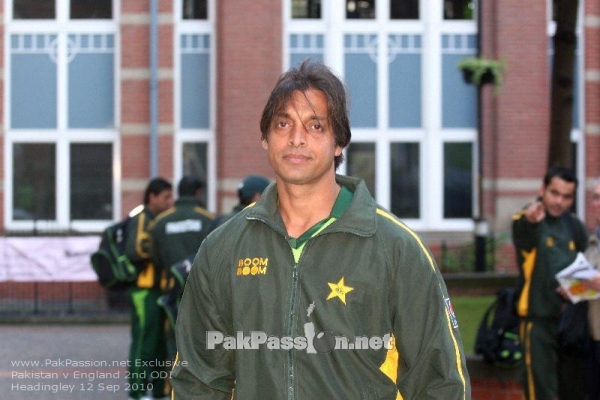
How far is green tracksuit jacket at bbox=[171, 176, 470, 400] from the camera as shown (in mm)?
3092

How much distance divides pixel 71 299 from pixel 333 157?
13.5m

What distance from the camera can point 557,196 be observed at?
7.09 m

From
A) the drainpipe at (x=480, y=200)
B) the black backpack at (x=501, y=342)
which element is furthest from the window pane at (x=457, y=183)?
the black backpack at (x=501, y=342)

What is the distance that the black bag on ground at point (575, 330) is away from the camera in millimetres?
6895

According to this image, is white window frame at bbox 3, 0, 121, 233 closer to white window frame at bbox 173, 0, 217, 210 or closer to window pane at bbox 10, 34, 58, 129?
window pane at bbox 10, 34, 58, 129

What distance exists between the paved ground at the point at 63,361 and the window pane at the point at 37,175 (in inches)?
117

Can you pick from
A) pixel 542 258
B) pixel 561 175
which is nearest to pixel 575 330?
pixel 542 258

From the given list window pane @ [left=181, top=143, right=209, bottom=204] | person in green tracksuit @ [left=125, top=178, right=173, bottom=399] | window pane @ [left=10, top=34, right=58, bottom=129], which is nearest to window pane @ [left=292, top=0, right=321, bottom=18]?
window pane @ [left=181, top=143, right=209, bottom=204]

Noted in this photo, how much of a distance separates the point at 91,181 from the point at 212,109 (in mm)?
2390

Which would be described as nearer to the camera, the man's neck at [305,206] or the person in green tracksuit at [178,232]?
the man's neck at [305,206]

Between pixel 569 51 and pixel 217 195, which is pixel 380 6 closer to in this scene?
pixel 217 195

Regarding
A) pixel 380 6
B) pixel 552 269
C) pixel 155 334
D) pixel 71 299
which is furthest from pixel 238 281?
pixel 380 6

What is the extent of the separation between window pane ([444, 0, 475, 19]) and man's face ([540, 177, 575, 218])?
10.8 meters

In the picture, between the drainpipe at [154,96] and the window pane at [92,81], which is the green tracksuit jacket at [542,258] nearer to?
the drainpipe at [154,96]
